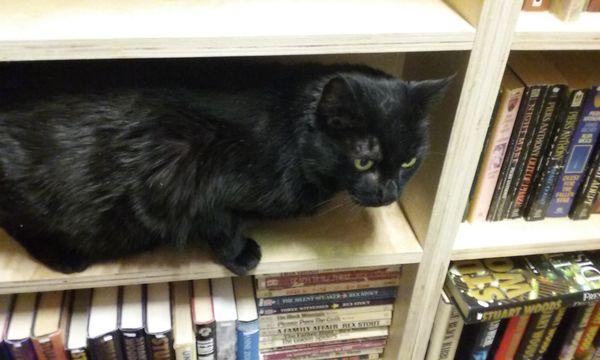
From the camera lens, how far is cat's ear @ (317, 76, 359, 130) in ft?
2.10

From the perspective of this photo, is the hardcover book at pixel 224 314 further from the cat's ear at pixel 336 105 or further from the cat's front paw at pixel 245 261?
the cat's ear at pixel 336 105

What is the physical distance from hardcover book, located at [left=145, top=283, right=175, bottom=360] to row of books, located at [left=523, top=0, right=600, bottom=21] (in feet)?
2.36

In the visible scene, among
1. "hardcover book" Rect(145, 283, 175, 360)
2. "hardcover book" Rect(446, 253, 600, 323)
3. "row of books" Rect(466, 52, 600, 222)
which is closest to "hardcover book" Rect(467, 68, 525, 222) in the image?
"row of books" Rect(466, 52, 600, 222)

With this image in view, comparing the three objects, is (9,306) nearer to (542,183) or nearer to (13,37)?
(13,37)

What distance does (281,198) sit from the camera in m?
0.75

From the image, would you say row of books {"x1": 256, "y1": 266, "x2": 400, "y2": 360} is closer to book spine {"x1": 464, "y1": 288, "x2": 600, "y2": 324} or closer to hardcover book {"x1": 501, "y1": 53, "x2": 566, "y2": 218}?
book spine {"x1": 464, "y1": 288, "x2": 600, "y2": 324}

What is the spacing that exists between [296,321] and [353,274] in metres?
0.15

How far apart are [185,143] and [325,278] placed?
0.40 meters

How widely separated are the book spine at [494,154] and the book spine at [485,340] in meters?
0.25

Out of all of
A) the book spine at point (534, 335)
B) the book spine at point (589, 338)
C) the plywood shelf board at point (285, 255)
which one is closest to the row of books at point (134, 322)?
the plywood shelf board at point (285, 255)

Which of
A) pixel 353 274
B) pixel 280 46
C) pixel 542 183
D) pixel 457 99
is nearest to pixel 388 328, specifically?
pixel 353 274

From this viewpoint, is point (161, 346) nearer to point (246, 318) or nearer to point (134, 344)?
point (134, 344)

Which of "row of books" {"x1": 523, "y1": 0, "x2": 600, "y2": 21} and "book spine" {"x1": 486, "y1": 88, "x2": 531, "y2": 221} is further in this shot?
"book spine" {"x1": 486, "y1": 88, "x2": 531, "y2": 221}

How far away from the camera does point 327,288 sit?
979mm
